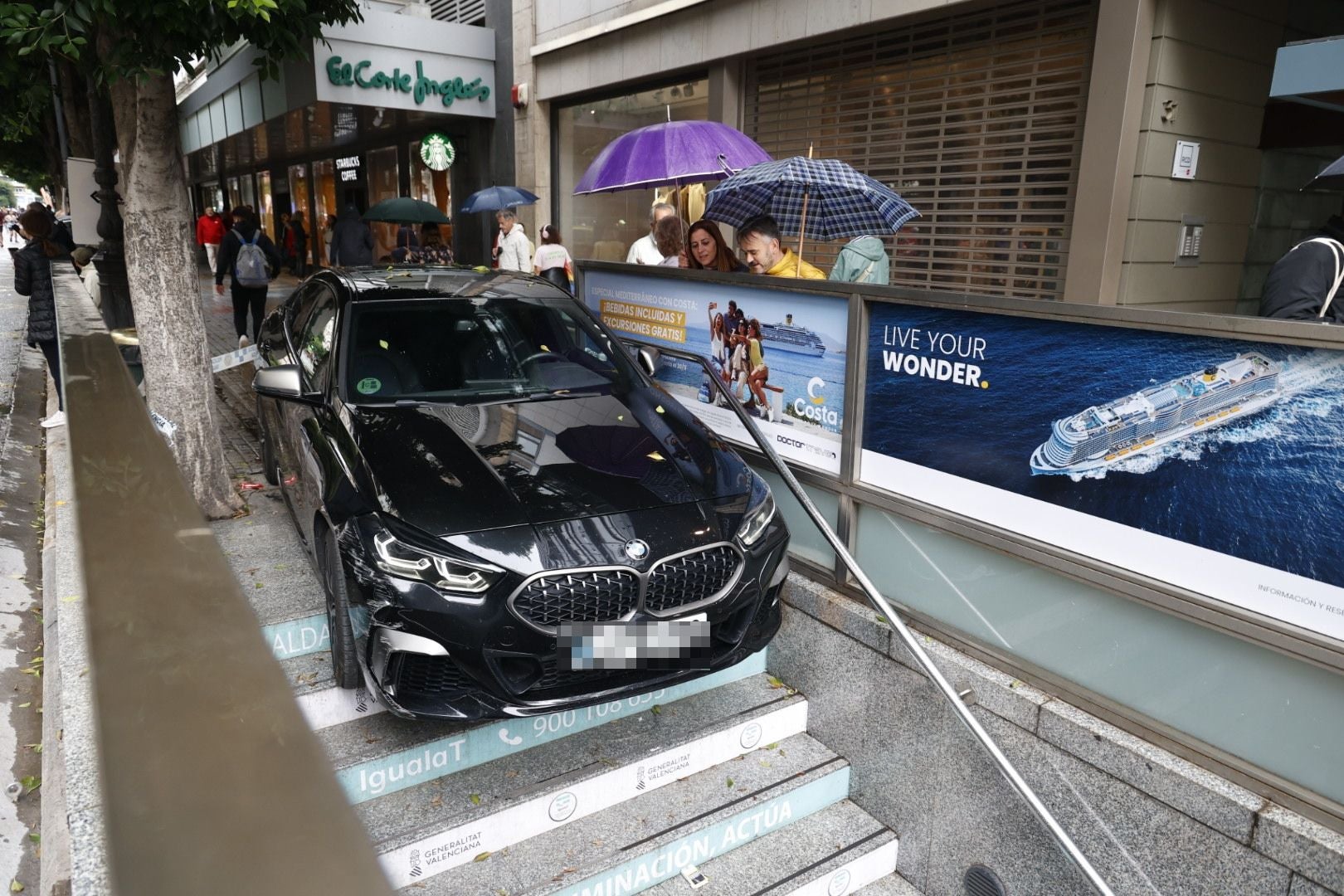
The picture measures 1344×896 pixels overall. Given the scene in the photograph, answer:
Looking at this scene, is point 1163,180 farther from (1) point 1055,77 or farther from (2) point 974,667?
(2) point 974,667

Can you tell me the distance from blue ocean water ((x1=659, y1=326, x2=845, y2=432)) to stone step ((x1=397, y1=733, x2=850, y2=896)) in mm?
1644

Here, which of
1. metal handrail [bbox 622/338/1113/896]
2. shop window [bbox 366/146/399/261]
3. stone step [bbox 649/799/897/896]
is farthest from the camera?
shop window [bbox 366/146/399/261]

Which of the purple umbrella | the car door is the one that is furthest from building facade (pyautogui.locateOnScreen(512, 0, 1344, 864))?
the car door

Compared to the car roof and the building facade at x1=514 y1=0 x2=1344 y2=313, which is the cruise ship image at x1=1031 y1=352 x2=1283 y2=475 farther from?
the building facade at x1=514 y1=0 x2=1344 y2=313

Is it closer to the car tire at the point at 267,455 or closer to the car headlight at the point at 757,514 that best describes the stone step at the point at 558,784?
the car headlight at the point at 757,514

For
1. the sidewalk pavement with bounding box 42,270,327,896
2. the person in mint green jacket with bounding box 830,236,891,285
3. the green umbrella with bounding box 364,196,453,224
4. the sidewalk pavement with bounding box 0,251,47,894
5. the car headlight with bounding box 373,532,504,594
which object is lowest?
the sidewalk pavement with bounding box 0,251,47,894

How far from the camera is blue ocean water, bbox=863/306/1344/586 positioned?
265cm

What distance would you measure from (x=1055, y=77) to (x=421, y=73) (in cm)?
1014

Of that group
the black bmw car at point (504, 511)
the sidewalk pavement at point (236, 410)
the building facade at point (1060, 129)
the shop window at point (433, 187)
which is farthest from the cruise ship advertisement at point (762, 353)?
the shop window at point (433, 187)

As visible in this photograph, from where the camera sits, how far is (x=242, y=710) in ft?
3.52

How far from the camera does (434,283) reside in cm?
481

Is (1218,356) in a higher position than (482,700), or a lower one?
higher

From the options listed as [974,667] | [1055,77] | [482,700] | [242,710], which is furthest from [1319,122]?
[242,710]

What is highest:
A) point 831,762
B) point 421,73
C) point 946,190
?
point 421,73
